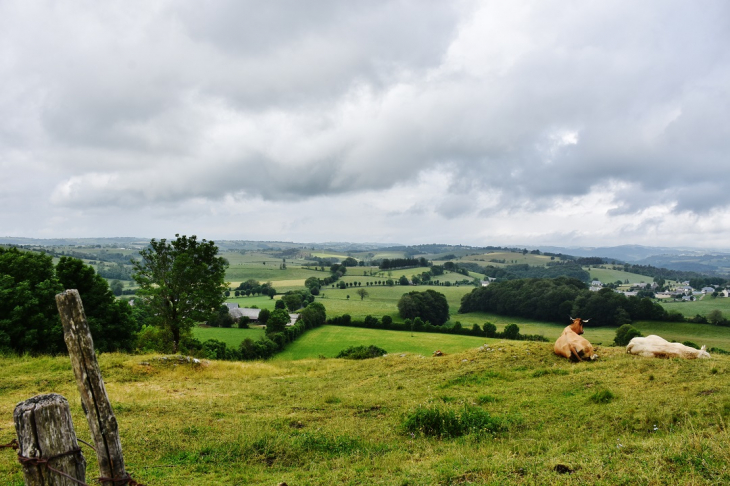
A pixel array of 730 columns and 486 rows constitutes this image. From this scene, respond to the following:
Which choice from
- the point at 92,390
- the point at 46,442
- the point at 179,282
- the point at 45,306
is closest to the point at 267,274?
the point at 179,282

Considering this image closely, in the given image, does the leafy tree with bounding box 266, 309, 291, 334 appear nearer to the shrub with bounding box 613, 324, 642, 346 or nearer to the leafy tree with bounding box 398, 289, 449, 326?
the leafy tree with bounding box 398, 289, 449, 326

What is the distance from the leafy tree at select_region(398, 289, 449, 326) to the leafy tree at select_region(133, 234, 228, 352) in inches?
2421

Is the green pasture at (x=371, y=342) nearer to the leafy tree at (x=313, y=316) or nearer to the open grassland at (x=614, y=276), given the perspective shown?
the leafy tree at (x=313, y=316)

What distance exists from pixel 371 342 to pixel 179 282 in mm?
38821

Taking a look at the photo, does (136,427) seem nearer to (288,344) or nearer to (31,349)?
(31,349)

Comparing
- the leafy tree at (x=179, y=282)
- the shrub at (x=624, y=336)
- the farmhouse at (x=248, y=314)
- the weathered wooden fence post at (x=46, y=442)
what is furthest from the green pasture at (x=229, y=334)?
the weathered wooden fence post at (x=46, y=442)

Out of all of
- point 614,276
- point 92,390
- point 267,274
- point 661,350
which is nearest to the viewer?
point 92,390

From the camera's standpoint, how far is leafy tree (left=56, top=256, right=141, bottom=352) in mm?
29719

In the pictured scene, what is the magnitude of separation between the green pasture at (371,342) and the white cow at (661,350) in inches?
1354

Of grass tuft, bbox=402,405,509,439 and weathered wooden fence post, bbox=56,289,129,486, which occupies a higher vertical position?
weathered wooden fence post, bbox=56,289,129,486

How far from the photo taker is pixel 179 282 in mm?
29344

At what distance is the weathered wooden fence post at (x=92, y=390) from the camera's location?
425 centimetres

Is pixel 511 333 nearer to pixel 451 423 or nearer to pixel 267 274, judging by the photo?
pixel 451 423

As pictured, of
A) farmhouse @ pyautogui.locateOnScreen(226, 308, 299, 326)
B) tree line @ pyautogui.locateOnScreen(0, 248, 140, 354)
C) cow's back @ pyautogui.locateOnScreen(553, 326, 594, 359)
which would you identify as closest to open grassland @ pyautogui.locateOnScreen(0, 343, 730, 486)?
cow's back @ pyautogui.locateOnScreen(553, 326, 594, 359)
